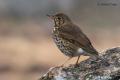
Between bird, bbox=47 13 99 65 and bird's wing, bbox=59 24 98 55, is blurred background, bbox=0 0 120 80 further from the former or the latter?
bird's wing, bbox=59 24 98 55

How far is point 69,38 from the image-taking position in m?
9.42

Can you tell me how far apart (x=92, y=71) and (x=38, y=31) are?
1101cm

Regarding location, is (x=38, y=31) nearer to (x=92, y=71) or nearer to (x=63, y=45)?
(x=63, y=45)

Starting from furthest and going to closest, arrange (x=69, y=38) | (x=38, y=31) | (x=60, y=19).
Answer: (x=38, y=31)
(x=60, y=19)
(x=69, y=38)

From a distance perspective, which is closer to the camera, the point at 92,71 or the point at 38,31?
the point at 92,71

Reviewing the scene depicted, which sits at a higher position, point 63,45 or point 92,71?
point 63,45

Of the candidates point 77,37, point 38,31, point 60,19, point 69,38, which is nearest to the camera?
point 77,37

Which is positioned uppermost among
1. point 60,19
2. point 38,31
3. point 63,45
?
point 38,31

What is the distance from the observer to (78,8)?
71.0 feet

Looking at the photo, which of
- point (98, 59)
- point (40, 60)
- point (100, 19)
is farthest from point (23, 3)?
point (98, 59)

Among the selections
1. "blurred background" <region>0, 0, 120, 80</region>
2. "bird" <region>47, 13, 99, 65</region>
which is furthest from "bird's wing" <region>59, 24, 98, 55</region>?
"blurred background" <region>0, 0, 120, 80</region>

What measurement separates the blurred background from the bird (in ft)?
18.4

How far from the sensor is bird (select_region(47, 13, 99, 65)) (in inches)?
363

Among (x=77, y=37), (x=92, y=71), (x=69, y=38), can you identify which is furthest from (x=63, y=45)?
(x=92, y=71)
